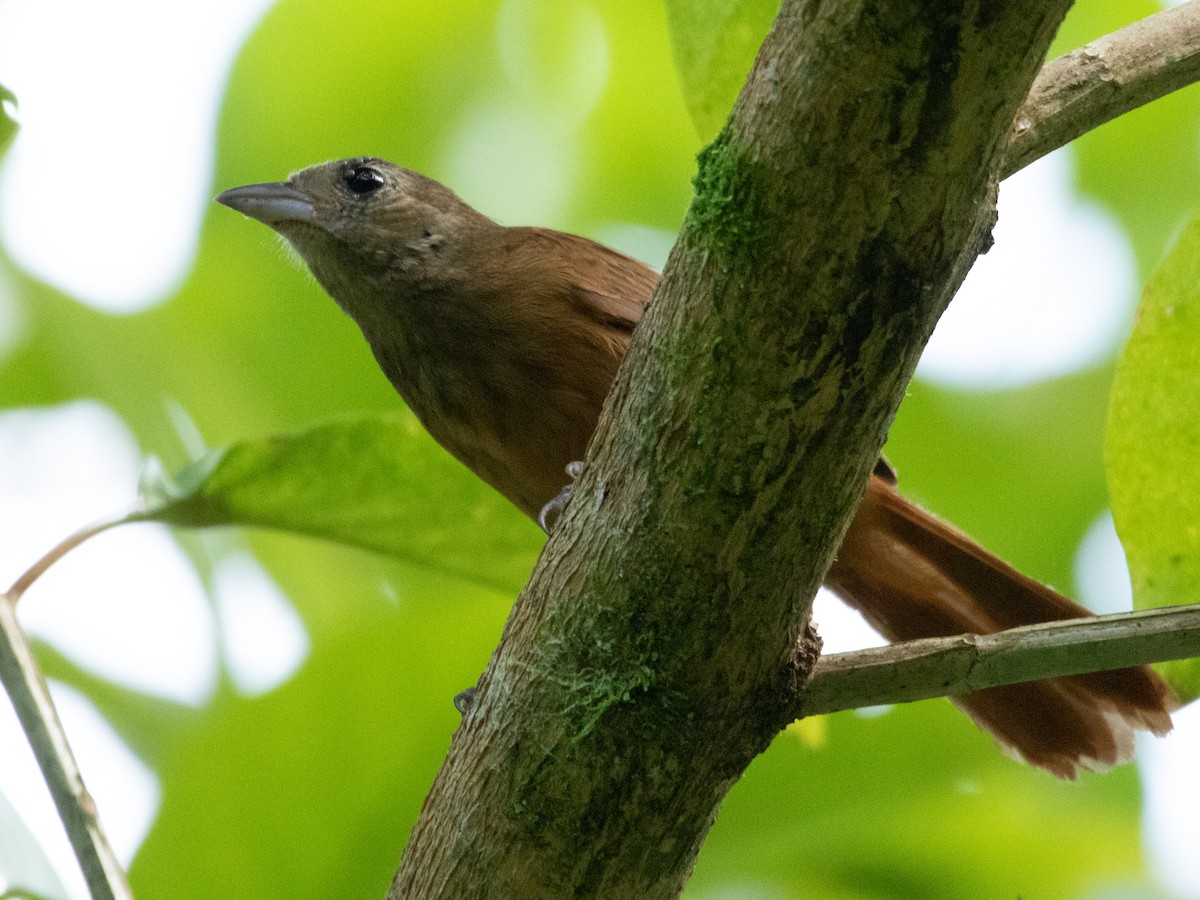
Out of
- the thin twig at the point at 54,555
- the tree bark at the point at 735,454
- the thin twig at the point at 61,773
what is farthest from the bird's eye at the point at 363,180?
the tree bark at the point at 735,454

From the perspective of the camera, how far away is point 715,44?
216 centimetres

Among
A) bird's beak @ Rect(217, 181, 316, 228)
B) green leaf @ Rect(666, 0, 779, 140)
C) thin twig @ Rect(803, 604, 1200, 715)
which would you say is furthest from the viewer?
bird's beak @ Rect(217, 181, 316, 228)

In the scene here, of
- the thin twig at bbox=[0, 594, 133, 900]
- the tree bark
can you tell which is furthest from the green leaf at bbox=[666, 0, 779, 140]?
the thin twig at bbox=[0, 594, 133, 900]

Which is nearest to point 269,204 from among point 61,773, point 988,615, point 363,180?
point 363,180

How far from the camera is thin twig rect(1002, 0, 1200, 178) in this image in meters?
1.93

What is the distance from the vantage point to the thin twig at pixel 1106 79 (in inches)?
76.0

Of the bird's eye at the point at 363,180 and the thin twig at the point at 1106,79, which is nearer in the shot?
the thin twig at the point at 1106,79

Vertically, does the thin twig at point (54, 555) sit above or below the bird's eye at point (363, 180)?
below

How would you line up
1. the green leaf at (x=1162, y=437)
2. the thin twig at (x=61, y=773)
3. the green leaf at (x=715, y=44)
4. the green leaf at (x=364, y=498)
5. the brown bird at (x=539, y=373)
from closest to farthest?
1. the thin twig at (x=61, y=773)
2. the green leaf at (x=1162, y=437)
3. the green leaf at (x=715, y=44)
4. the green leaf at (x=364, y=498)
5. the brown bird at (x=539, y=373)

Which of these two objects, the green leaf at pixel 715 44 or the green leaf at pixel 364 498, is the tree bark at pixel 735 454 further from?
the green leaf at pixel 364 498

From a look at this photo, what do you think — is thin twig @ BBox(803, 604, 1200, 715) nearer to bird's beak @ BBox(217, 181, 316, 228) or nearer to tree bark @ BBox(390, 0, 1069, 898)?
tree bark @ BBox(390, 0, 1069, 898)

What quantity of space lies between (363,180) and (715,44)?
4.87 feet

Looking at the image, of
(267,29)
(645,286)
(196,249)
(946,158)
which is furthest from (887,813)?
(267,29)

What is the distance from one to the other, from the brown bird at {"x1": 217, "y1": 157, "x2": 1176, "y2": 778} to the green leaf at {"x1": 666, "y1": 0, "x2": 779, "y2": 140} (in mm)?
768
